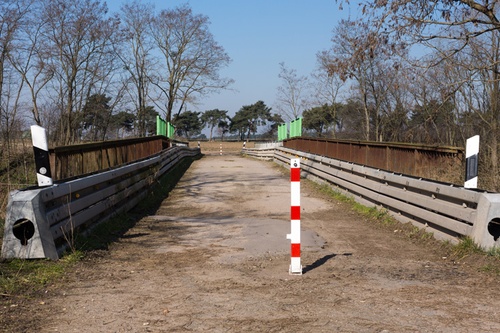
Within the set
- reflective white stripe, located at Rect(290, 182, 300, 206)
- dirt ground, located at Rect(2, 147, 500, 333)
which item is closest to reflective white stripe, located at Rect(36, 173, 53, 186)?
dirt ground, located at Rect(2, 147, 500, 333)

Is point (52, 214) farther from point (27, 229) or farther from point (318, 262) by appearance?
point (318, 262)

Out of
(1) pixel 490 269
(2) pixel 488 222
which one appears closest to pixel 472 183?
(2) pixel 488 222

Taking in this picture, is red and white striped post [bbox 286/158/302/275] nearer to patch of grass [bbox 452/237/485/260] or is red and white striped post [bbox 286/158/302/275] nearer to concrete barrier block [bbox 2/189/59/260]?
patch of grass [bbox 452/237/485/260]

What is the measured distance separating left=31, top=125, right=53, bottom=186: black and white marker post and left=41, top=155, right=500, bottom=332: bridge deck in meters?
1.18

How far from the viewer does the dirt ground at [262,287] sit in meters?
Answer: 4.42

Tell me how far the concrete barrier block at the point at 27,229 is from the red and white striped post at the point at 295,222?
2.69m

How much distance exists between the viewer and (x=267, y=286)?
553 centimetres

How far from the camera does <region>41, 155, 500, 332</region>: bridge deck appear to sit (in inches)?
174

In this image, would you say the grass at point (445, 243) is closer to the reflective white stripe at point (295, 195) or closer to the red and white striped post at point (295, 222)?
the red and white striped post at point (295, 222)

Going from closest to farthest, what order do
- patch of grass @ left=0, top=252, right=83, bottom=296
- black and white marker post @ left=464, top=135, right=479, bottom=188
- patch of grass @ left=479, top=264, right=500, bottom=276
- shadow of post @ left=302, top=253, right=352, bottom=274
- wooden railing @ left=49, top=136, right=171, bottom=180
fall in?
patch of grass @ left=0, top=252, right=83, bottom=296, patch of grass @ left=479, top=264, right=500, bottom=276, shadow of post @ left=302, top=253, right=352, bottom=274, black and white marker post @ left=464, top=135, right=479, bottom=188, wooden railing @ left=49, top=136, right=171, bottom=180

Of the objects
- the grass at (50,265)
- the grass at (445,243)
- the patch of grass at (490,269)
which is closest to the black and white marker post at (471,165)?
the grass at (445,243)

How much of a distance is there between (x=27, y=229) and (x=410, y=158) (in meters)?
6.93

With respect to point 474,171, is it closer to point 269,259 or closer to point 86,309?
point 269,259

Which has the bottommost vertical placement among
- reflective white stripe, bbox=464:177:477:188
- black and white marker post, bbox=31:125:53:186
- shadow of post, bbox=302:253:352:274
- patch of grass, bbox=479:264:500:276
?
shadow of post, bbox=302:253:352:274
